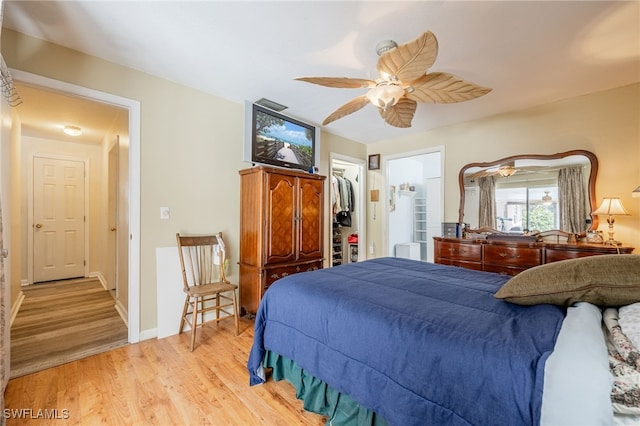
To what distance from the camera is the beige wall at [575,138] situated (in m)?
2.56

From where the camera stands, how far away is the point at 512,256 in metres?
2.82

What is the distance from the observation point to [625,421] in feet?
2.25

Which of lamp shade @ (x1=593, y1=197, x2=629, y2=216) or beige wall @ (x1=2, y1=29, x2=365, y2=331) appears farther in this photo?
lamp shade @ (x1=593, y1=197, x2=629, y2=216)

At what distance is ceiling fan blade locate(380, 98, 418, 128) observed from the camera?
7.02ft

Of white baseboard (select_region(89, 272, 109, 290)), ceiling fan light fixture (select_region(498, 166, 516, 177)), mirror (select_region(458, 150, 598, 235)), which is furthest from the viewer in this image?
white baseboard (select_region(89, 272, 109, 290))

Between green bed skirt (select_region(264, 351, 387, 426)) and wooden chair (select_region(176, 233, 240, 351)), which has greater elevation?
wooden chair (select_region(176, 233, 240, 351))

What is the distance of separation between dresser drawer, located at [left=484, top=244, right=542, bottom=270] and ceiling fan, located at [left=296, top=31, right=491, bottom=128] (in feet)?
5.88

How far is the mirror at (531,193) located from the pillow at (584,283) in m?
2.30

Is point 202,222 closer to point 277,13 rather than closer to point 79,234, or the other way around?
point 277,13

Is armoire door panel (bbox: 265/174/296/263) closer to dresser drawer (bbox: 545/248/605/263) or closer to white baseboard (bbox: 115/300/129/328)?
white baseboard (bbox: 115/300/129/328)

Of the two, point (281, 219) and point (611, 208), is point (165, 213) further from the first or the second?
point (611, 208)

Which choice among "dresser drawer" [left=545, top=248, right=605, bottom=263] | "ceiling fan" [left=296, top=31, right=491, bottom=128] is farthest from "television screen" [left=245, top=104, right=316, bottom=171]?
"dresser drawer" [left=545, top=248, right=605, bottom=263]

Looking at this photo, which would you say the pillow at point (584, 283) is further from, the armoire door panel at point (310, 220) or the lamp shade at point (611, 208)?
the armoire door panel at point (310, 220)

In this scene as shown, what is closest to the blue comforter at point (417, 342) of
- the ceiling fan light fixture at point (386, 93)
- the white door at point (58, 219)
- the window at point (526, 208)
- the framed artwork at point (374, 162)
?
the ceiling fan light fixture at point (386, 93)
